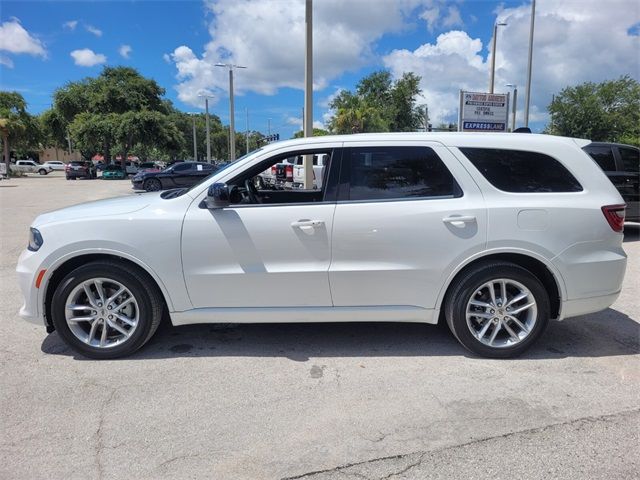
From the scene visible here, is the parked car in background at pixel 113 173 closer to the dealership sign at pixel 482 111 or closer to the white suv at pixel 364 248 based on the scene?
the dealership sign at pixel 482 111

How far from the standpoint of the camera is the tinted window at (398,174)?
3846 millimetres

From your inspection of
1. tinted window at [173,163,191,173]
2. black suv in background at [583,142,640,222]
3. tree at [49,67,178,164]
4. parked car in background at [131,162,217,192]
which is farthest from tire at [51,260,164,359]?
tree at [49,67,178,164]

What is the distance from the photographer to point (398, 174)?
3883mm

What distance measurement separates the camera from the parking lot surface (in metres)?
2.63

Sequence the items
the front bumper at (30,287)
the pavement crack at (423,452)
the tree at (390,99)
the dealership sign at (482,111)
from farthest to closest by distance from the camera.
→ the tree at (390,99), the dealership sign at (482,111), the front bumper at (30,287), the pavement crack at (423,452)

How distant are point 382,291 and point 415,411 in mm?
993

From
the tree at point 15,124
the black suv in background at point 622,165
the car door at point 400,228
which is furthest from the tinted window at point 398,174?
the tree at point 15,124

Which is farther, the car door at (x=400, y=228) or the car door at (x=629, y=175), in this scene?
the car door at (x=629, y=175)

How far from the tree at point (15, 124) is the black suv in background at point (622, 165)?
47066 mm

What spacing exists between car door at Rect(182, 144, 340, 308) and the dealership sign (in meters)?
15.4

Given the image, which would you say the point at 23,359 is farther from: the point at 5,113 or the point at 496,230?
the point at 5,113

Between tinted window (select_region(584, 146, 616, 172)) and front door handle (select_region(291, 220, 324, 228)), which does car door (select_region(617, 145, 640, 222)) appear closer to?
tinted window (select_region(584, 146, 616, 172))

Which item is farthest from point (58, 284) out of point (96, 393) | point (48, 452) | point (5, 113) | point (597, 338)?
point (5, 113)

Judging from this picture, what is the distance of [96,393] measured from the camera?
3.38 m
